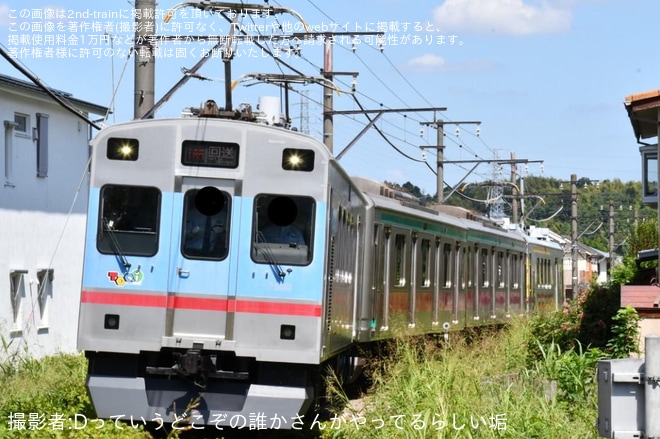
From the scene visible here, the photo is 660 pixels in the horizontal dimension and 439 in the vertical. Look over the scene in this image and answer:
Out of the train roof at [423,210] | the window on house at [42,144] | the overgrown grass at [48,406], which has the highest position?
the window on house at [42,144]

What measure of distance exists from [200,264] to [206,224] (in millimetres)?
385

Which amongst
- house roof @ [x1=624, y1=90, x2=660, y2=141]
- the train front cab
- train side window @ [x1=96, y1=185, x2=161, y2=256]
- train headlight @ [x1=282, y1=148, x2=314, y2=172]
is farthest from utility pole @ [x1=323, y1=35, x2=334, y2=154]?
train side window @ [x1=96, y1=185, x2=161, y2=256]

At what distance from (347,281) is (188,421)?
3181 mm

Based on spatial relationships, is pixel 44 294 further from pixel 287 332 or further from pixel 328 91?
pixel 287 332

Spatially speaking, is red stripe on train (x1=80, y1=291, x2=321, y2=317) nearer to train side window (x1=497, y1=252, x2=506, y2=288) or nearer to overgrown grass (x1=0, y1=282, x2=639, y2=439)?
overgrown grass (x1=0, y1=282, x2=639, y2=439)

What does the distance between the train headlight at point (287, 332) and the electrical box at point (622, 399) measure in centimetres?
569

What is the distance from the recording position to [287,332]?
1043 cm

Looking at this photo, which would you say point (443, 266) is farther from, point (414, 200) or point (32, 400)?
point (32, 400)

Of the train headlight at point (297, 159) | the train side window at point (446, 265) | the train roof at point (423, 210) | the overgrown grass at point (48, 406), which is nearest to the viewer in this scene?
the overgrown grass at point (48, 406)

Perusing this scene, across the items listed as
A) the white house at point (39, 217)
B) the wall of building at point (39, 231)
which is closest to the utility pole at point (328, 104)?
the wall of building at point (39, 231)

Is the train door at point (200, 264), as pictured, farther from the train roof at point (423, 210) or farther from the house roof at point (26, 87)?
the house roof at point (26, 87)

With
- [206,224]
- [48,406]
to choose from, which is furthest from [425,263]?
[206,224]

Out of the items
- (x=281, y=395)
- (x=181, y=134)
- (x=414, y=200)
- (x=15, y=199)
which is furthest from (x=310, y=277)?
(x=15, y=199)

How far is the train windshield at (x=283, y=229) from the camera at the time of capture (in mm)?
10539
